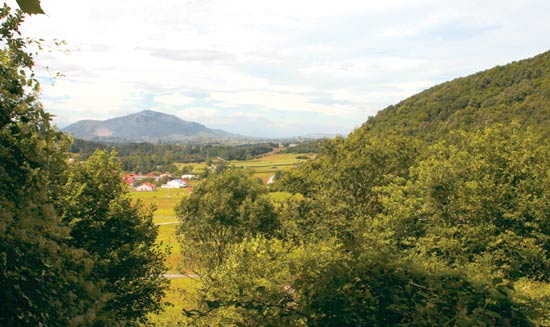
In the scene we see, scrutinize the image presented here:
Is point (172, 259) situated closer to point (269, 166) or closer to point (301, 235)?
point (301, 235)

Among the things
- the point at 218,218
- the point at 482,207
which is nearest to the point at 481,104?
the point at 482,207

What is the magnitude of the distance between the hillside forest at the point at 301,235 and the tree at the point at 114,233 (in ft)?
0.24

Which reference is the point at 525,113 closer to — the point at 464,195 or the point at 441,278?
the point at 464,195

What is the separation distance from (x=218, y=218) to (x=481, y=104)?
60.0m

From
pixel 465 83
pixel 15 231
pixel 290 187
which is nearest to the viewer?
pixel 15 231

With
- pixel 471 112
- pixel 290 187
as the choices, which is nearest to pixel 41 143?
pixel 290 187

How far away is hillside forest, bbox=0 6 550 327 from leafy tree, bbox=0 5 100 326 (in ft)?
0.08

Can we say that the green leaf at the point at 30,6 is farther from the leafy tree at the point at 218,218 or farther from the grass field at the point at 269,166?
the grass field at the point at 269,166

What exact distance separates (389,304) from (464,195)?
636 inches

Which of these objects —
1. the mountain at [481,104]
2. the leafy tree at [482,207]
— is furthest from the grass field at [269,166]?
the leafy tree at [482,207]

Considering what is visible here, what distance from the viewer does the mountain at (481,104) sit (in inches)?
2205

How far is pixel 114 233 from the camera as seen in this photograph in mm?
18547

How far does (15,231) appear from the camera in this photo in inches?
212

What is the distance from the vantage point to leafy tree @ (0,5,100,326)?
17.9 ft
